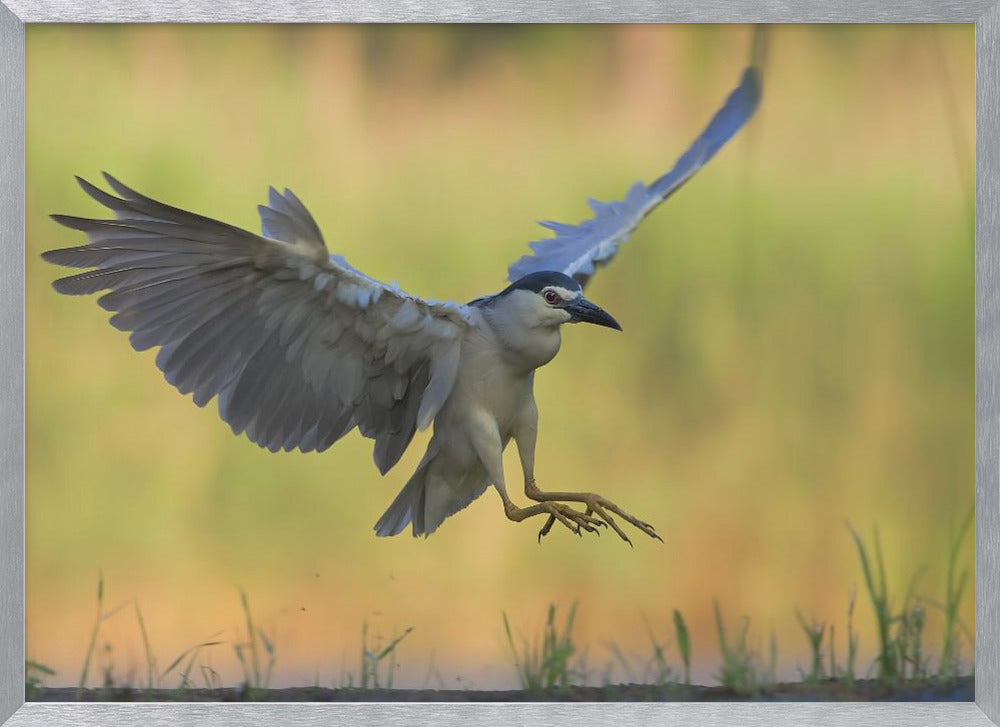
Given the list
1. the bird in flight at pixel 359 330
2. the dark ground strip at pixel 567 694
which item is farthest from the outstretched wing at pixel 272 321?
the dark ground strip at pixel 567 694

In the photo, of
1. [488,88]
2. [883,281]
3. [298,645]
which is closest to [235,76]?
[488,88]

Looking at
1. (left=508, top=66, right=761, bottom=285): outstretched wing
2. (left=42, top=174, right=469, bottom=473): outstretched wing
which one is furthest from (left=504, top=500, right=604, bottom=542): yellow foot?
(left=508, top=66, right=761, bottom=285): outstretched wing

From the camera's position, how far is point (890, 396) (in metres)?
1.97

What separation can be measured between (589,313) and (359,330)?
296 millimetres

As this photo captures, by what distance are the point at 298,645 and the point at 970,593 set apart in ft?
2.90

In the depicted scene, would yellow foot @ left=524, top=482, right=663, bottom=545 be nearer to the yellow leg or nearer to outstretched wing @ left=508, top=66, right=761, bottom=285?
the yellow leg

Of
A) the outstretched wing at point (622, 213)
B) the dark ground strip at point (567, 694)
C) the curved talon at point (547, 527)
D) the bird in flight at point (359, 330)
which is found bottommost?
the dark ground strip at point (567, 694)

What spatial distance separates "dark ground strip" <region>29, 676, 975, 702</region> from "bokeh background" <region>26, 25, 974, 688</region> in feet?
0.07

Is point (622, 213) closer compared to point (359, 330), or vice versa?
point (359, 330)

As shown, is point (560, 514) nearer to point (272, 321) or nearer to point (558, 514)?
point (558, 514)

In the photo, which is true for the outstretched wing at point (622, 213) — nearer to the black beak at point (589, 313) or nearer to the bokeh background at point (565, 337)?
the bokeh background at point (565, 337)

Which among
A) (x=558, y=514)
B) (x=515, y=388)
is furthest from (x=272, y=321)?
(x=558, y=514)

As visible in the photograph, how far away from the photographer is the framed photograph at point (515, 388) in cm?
192

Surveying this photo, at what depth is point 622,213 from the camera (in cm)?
203
